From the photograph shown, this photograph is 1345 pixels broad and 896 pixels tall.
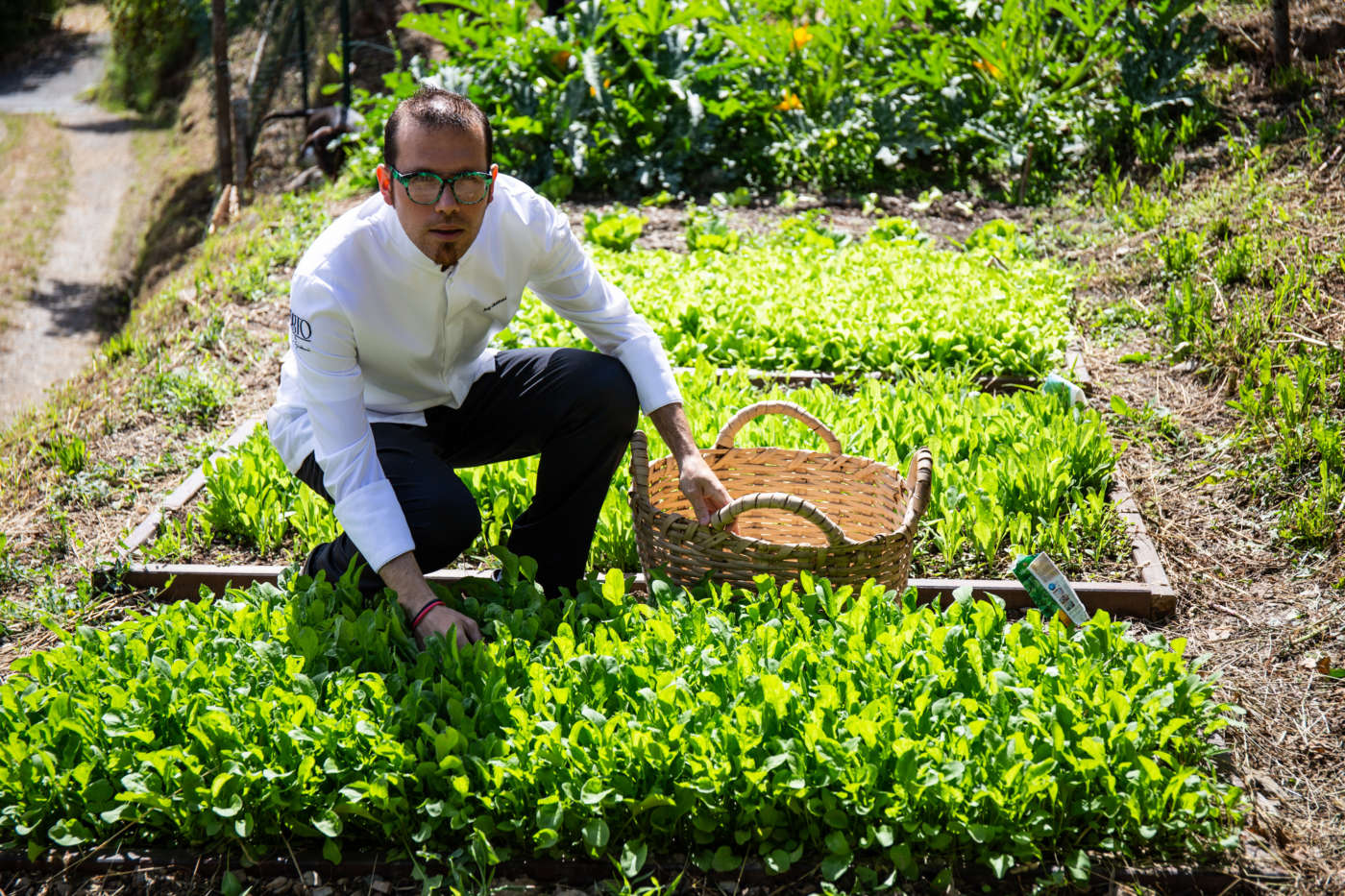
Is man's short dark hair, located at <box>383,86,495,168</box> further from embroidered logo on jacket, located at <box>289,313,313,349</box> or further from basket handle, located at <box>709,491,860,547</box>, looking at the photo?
basket handle, located at <box>709,491,860,547</box>

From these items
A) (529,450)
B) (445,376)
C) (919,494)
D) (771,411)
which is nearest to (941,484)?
(771,411)

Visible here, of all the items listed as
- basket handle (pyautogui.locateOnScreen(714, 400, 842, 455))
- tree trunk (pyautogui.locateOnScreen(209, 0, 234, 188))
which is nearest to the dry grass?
Answer: tree trunk (pyautogui.locateOnScreen(209, 0, 234, 188))

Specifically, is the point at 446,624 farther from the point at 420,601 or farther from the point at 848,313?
the point at 848,313

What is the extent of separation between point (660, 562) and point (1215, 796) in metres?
1.35

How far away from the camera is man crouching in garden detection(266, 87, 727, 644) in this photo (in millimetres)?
2586

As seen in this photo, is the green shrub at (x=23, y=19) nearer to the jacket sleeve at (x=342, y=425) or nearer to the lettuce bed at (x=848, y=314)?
the lettuce bed at (x=848, y=314)

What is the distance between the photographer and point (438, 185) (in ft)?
8.38

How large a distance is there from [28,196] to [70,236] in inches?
79.9

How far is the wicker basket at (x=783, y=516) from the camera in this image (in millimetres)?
2809

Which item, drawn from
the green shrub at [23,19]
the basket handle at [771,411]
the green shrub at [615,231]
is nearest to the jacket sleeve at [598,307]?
the basket handle at [771,411]

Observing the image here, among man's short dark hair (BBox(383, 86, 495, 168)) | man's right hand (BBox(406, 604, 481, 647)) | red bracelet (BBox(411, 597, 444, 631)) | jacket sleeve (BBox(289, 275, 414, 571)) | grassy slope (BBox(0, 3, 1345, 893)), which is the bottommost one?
grassy slope (BBox(0, 3, 1345, 893))

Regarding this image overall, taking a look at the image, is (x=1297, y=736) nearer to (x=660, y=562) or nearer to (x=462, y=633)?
(x=660, y=562)

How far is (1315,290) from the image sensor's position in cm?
482

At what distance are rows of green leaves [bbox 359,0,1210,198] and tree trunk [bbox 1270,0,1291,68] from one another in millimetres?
447
